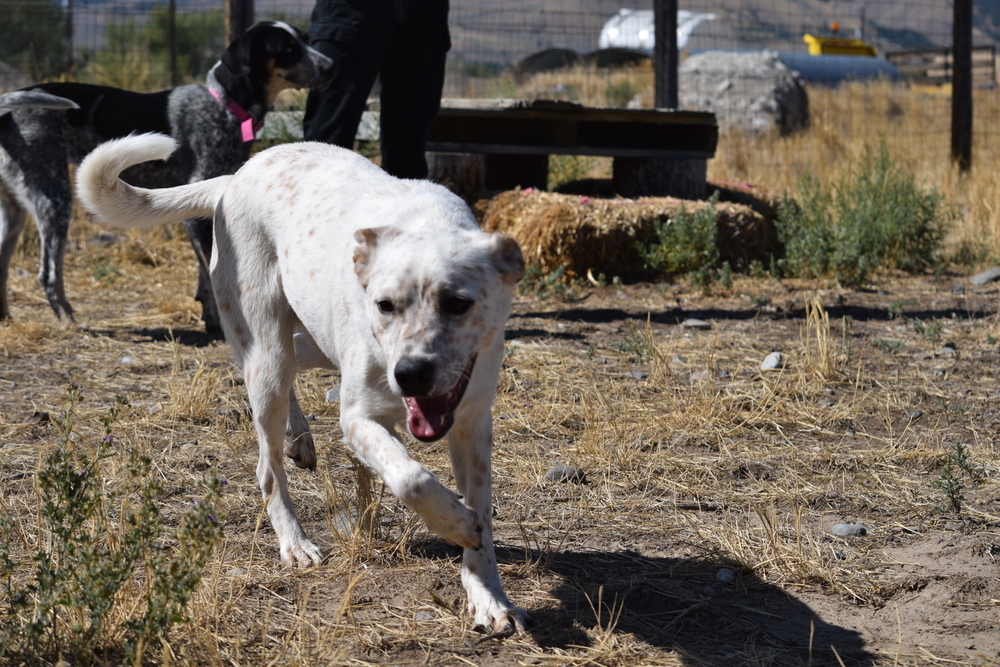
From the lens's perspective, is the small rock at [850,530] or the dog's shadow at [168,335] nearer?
the small rock at [850,530]

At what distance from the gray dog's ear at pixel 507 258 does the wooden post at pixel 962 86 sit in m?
7.41

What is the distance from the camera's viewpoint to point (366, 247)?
2.20 meters

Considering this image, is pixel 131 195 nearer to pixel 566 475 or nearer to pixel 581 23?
pixel 566 475

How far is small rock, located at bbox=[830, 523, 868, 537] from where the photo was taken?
2.76m

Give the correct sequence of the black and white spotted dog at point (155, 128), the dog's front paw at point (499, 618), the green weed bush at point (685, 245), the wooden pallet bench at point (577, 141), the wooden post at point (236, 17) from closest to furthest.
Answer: the dog's front paw at point (499, 618)
the black and white spotted dog at point (155, 128)
the green weed bush at point (685, 245)
the wooden pallet bench at point (577, 141)
the wooden post at point (236, 17)

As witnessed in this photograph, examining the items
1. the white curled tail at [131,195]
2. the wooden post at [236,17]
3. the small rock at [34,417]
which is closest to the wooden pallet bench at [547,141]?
the wooden post at [236,17]

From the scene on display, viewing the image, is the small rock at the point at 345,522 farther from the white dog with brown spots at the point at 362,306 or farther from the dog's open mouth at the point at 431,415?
the dog's open mouth at the point at 431,415

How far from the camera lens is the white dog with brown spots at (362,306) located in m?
2.07

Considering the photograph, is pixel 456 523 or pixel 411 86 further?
pixel 411 86

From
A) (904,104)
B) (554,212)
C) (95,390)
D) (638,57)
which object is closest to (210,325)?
(95,390)

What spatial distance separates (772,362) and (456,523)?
8.76ft

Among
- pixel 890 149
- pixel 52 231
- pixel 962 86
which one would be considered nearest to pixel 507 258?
pixel 52 231

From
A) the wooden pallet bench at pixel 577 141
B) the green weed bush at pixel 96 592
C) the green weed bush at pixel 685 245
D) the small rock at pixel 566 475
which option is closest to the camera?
the green weed bush at pixel 96 592

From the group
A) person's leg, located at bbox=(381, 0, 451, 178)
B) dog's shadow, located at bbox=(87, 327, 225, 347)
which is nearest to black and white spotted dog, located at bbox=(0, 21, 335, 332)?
dog's shadow, located at bbox=(87, 327, 225, 347)
